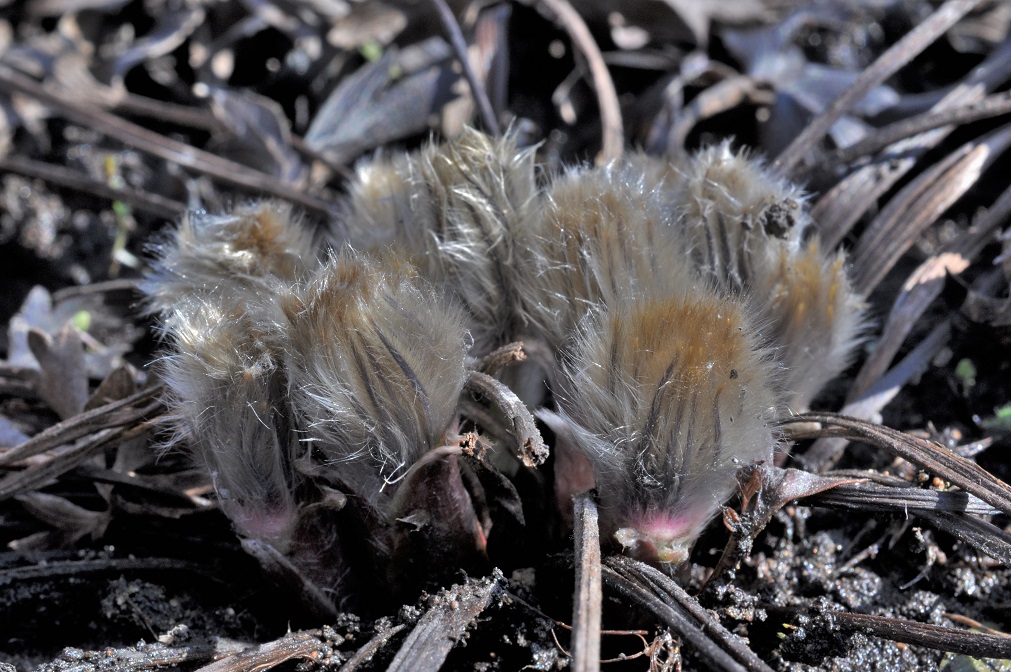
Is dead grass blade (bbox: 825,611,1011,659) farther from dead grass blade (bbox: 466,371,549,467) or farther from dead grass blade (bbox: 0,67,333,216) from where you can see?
dead grass blade (bbox: 0,67,333,216)

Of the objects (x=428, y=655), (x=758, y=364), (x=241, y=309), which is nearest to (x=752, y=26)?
(x=758, y=364)

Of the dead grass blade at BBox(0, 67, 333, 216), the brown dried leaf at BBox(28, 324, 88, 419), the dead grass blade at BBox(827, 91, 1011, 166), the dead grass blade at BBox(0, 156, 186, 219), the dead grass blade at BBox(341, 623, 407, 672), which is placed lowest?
the dead grass blade at BBox(341, 623, 407, 672)

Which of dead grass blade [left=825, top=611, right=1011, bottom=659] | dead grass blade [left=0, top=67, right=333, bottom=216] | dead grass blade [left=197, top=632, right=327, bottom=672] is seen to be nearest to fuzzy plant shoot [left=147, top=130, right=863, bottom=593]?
dead grass blade [left=197, top=632, right=327, bottom=672]

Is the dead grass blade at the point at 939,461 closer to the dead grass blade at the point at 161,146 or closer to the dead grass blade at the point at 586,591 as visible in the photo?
the dead grass blade at the point at 586,591

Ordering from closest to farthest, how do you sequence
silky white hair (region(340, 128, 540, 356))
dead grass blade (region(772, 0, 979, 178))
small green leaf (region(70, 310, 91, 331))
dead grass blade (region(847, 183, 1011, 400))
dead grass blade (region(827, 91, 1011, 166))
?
silky white hair (region(340, 128, 540, 356)), dead grass blade (region(847, 183, 1011, 400)), dead grass blade (region(827, 91, 1011, 166)), dead grass blade (region(772, 0, 979, 178)), small green leaf (region(70, 310, 91, 331))

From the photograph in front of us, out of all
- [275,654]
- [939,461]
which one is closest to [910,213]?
[939,461]

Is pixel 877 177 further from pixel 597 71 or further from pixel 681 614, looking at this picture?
pixel 681 614

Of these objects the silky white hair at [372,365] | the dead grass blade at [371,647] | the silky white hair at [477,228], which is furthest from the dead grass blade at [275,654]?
the silky white hair at [477,228]

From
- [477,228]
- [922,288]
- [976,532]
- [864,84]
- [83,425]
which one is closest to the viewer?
[976,532]

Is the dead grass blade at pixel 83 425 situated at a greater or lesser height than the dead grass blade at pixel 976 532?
lesser
